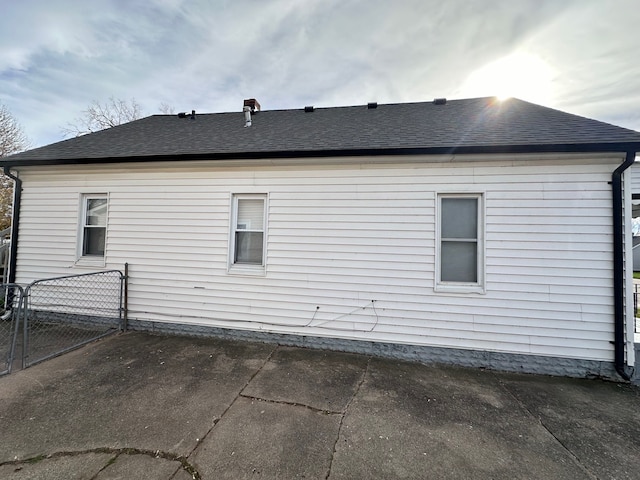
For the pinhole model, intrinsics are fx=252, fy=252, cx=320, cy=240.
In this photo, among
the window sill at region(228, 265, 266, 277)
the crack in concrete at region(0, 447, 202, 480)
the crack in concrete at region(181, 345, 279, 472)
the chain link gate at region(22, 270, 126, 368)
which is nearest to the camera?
the crack in concrete at region(0, 447, 202, 480)

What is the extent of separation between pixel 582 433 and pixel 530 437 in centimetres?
61

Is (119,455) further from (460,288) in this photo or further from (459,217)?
(459,217)

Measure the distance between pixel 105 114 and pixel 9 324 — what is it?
14669 millimetres

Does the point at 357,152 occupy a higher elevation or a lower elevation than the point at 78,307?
higher

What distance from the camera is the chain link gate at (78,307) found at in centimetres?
489

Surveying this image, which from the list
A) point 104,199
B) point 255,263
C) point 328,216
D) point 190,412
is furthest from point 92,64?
point 190,412

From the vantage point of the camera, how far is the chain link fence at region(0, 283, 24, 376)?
132 inches

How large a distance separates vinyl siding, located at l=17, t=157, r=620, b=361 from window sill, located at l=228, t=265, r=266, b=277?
10 cm

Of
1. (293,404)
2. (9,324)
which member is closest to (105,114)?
(9,324)

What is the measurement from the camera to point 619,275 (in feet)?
11.8

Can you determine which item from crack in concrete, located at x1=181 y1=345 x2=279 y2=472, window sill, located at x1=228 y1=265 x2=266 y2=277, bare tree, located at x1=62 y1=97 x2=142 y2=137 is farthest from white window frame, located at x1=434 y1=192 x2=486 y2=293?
bare tree, located at x1=62 y1=97 x2=142 y2=137

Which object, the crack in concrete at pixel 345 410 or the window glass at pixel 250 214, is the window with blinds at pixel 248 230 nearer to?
the window glass at pixel 250 214

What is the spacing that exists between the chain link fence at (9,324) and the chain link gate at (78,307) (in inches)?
10.7

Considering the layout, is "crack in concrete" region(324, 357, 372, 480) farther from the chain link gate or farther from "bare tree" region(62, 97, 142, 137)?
"bare tree" region(62, 97, 142, 137)
